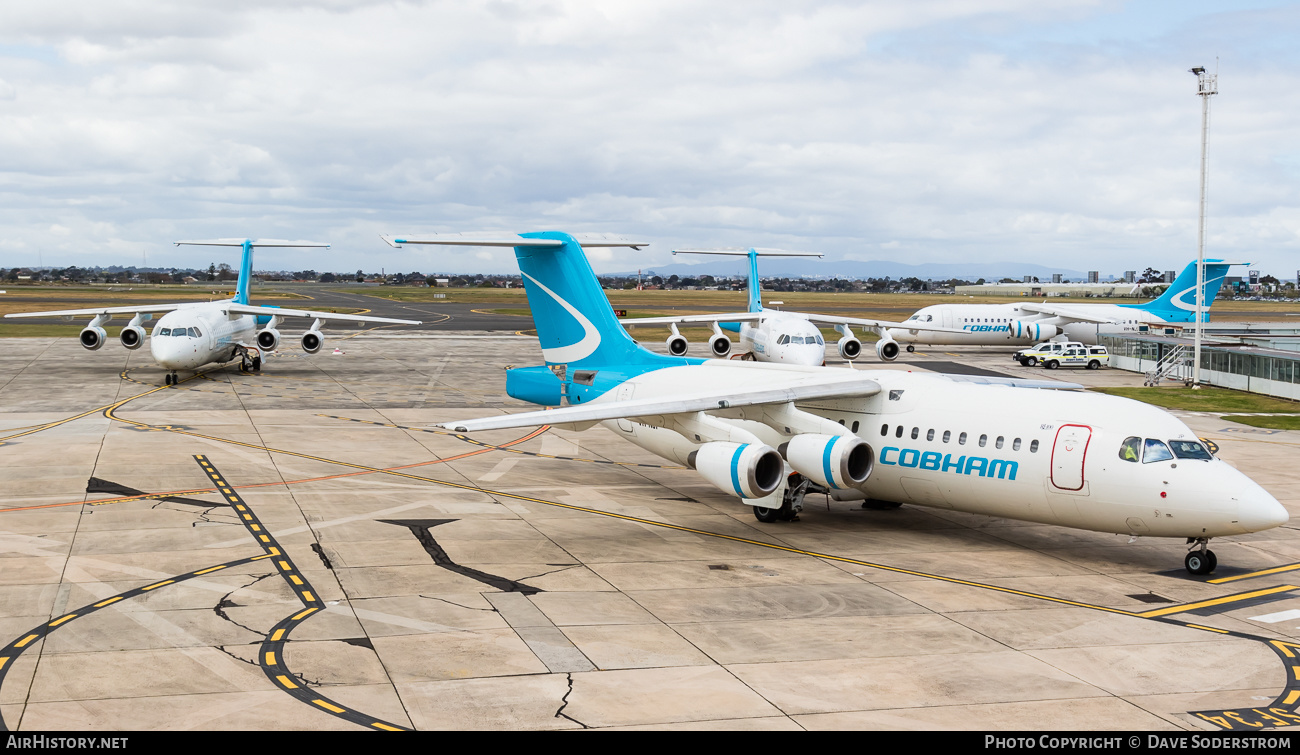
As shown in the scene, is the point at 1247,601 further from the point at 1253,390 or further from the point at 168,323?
the point at 168,323

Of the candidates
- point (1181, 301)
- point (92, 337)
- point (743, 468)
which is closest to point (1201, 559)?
point (743, 468)

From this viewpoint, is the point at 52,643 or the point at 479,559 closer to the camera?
the point at 52,643

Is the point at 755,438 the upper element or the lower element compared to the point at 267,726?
upper

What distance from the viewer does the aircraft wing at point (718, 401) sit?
835 inches

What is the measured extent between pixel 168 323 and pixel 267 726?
4089cm

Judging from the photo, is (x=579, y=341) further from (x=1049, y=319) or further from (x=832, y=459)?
(x=1049, y=319)

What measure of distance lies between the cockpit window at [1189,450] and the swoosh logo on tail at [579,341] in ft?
46.8

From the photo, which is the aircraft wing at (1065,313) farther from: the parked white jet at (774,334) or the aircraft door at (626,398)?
the aircraft door at (626,398)

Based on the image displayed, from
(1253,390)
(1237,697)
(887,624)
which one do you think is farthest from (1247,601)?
(1253,390)

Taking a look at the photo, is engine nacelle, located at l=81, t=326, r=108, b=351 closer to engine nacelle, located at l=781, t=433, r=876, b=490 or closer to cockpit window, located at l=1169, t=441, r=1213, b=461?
engine nacelle, located at l=781, t=433, r=876, b=490

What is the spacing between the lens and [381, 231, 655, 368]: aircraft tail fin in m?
27.6

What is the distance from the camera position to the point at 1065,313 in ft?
240

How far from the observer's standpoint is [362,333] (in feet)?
296

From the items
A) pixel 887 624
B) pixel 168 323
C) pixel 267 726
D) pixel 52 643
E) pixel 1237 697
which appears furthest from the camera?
pixel 168 323
